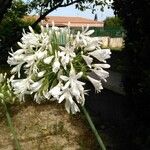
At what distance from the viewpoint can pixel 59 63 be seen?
241 cm

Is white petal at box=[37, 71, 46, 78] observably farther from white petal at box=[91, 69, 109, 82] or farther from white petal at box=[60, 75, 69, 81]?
white petal at box=[91, 69, 109, 82]

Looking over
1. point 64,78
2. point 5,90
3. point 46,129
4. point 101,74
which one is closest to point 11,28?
point 46,129

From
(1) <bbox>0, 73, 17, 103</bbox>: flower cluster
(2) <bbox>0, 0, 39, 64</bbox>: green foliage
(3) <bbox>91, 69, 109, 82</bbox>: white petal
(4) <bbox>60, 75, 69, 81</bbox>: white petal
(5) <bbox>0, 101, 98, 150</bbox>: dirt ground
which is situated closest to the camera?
(4) <bbox>60, 75, 69, 81</bbox>: white petal

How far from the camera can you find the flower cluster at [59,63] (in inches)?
95.0

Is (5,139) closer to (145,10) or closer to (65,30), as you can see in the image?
(145,10)

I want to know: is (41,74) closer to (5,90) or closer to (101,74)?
(101,74)

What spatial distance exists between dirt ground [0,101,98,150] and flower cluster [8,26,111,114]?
15.0 feet

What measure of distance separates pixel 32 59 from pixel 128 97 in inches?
149

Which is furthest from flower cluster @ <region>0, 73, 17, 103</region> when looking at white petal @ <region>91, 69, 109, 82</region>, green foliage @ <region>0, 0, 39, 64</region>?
green foliage @ <region>0, 0, 39, 64</region>

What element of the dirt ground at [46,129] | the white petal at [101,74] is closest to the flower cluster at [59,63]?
the white petal at [101,74]

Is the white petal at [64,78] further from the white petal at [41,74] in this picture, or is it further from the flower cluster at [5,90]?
the flower cluster at [5,90]

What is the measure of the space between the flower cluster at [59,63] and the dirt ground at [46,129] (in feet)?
15.0

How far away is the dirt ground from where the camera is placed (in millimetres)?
7188

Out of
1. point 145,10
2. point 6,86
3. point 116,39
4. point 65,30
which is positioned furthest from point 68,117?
point 116,39
